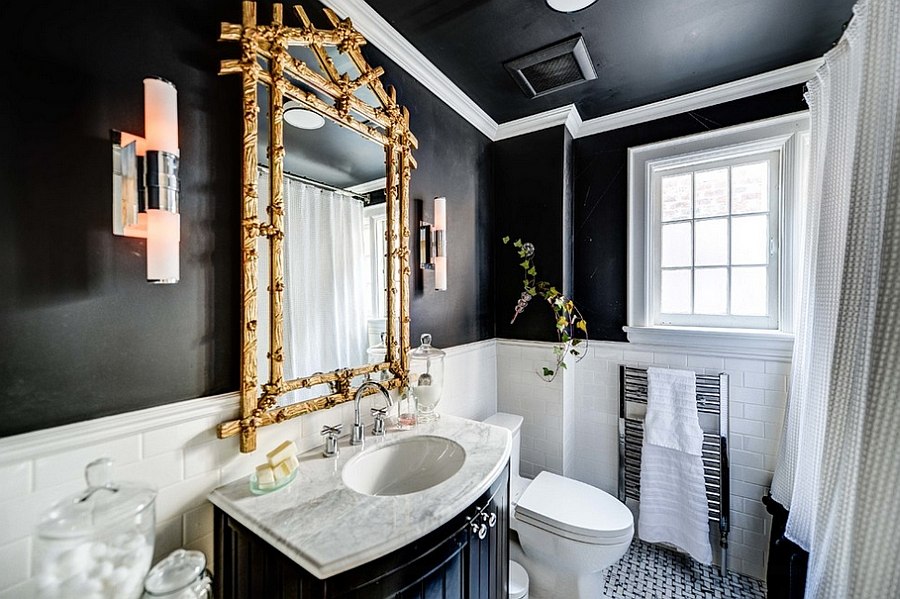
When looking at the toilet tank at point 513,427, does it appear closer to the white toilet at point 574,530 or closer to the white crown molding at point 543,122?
the white toilet at point 574,530

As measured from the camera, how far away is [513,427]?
6.50ft

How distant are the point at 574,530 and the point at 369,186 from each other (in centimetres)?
166

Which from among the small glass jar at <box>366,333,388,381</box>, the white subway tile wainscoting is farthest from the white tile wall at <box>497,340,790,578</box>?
the small glass jar at <box>366,333,388,381</box>

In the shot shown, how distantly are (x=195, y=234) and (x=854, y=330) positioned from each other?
184 cm

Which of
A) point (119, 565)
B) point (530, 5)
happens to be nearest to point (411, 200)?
point (530, 5)

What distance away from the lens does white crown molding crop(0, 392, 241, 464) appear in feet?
2.15

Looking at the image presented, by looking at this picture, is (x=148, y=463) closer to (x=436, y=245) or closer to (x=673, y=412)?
(x=436, y=245)

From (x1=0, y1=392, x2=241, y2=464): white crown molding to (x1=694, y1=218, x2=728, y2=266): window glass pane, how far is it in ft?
7.78

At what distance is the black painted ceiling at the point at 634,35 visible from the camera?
4.30 ft

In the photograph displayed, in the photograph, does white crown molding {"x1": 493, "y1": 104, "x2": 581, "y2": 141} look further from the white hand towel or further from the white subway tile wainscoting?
the white hand towel

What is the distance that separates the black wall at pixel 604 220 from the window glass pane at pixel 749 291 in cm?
55

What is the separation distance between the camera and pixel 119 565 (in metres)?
0.61

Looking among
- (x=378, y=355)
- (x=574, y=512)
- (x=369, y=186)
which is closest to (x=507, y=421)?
(x=574, y=512)

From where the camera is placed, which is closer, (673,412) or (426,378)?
(426,378)
